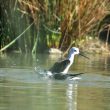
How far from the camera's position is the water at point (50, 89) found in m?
7.88

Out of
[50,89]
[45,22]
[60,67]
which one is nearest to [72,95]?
[50,89]

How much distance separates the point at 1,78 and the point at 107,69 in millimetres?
3488

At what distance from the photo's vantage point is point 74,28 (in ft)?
60.8

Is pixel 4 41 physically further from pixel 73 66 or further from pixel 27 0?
pixel 73 66

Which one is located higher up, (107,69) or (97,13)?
(97,13)

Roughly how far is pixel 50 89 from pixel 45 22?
29.5ft

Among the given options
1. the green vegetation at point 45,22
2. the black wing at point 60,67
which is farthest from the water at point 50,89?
the green vegetation at point 45,22

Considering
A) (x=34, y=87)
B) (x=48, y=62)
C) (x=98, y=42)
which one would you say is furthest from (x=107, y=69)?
(x=98, y=42)

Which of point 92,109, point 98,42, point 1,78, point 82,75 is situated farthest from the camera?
point 98,42

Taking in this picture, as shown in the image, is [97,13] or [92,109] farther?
[97,13]

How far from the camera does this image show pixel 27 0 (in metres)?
17.6

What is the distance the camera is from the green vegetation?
17.9 metres

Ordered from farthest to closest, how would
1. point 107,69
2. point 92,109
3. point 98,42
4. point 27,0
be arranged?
point 98,42 < point 27,0 < point 107,69 < point 92,109

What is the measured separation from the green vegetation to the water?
3068 mm
